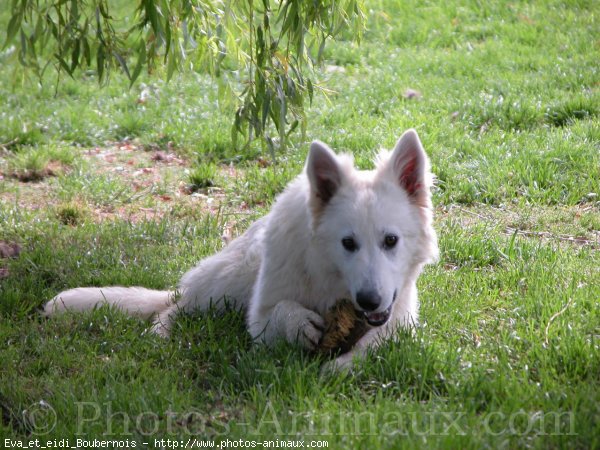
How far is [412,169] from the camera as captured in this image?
428 cm

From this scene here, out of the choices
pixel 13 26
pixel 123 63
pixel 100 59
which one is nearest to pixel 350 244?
pixel 123 63

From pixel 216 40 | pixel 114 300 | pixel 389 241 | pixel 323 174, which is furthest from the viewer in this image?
pixel 216 40

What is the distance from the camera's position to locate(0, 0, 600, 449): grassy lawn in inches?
139

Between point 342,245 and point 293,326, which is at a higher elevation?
point 342,245

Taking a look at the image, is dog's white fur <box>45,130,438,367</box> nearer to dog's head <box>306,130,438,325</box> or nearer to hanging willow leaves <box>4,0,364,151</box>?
dog's head <box>306,130,438,325</box>

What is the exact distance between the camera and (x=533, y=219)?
6.30 metres

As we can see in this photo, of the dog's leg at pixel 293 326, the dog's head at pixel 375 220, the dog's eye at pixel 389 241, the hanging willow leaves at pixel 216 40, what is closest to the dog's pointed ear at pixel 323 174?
the dog's head at pixel 375 220

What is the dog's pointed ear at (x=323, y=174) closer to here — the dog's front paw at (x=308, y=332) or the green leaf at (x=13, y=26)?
the dog's front paw at (x=308, y=332)

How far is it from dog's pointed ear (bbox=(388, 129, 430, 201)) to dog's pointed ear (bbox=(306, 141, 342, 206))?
1.00 ft

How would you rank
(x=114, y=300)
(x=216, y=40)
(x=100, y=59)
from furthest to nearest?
(x=216, y=40), (x=100, y=59), (x=114, y=300)

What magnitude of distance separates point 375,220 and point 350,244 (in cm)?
17

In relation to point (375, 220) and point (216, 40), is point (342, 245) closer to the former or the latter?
point (375, 220)

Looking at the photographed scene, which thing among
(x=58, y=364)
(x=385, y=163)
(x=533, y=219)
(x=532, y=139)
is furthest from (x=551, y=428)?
(x=532, y=139)

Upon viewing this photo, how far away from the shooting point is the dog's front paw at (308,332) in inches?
160
